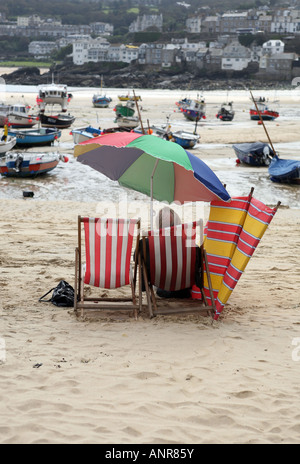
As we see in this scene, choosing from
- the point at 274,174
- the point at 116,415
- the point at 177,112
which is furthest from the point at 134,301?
the point at 177,112

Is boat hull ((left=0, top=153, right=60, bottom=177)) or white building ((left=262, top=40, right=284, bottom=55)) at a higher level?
white building ((left=262, top=40, right=284, bottom=55))

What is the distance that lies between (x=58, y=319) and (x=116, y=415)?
1654mm

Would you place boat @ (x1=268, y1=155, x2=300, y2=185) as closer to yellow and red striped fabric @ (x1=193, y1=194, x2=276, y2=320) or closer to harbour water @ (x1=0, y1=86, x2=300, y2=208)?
harbour water @ (x1=0, y1=86, x2=300, y2=208)

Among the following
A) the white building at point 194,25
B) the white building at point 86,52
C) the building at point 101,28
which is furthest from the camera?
the building at point 101,28

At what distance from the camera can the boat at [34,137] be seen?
2194cm

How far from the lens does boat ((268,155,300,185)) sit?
16.4m

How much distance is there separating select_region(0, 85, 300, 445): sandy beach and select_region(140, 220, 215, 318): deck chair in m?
0.20

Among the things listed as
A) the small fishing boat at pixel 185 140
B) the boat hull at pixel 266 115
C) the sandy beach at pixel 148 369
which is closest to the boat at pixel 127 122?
the small fishing boat at pixel 185 140

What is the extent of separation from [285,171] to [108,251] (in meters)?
12.4

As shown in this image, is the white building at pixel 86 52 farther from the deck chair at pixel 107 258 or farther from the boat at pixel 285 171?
the deck chair at pixel 107 258

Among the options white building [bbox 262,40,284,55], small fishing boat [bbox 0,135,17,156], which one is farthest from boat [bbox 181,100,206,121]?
white building [bbox 262,40,284,55]

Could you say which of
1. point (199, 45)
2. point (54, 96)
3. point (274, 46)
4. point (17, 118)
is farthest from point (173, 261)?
point (199, 45)

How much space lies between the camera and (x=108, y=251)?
499cm

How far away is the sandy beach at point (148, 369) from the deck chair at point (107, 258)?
18 cm
